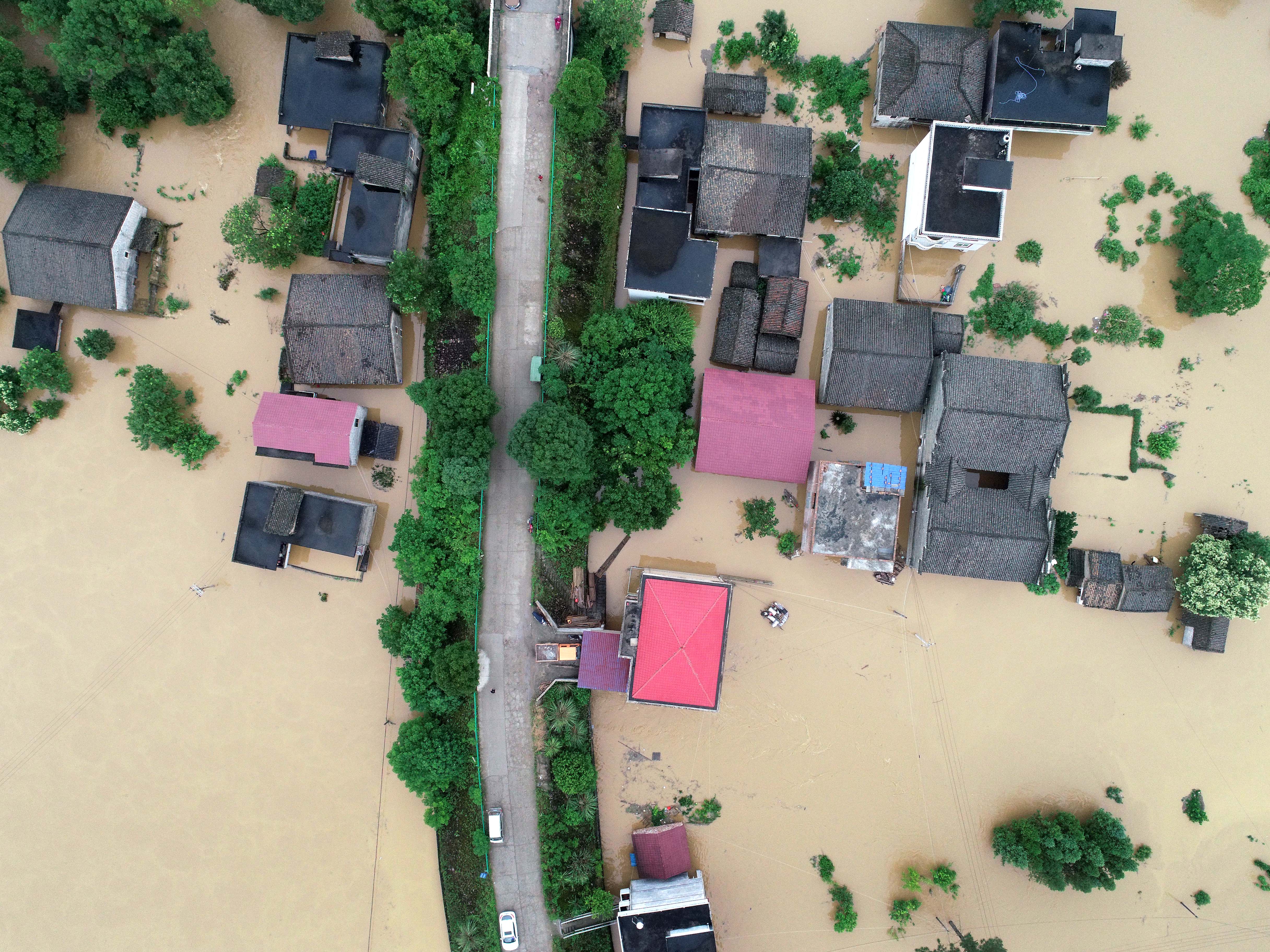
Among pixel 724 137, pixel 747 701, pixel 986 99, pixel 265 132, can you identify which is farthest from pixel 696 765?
pixel 265 132

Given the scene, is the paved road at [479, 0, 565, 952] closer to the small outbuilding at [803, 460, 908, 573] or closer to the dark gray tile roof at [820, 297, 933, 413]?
the small outbuilding at [803, 460, 908, 573]

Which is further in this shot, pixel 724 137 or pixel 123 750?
pixel 123 750

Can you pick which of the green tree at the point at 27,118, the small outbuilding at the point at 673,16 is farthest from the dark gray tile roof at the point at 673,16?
the green tree at the point at 27,118

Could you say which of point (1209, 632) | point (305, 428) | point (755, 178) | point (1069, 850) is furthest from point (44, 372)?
point (1209, 632)

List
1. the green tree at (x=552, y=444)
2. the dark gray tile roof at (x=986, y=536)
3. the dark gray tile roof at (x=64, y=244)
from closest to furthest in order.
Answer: the green tree at (x=552, y=444), the dark gray tile roof at (x=986, y=536), the dark gray tile roof at (x=64, y=244)

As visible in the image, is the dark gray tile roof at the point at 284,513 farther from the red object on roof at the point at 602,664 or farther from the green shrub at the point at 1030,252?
the green shrub at the point at 1030,252

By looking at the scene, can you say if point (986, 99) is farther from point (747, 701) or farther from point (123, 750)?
point (123, 750)
